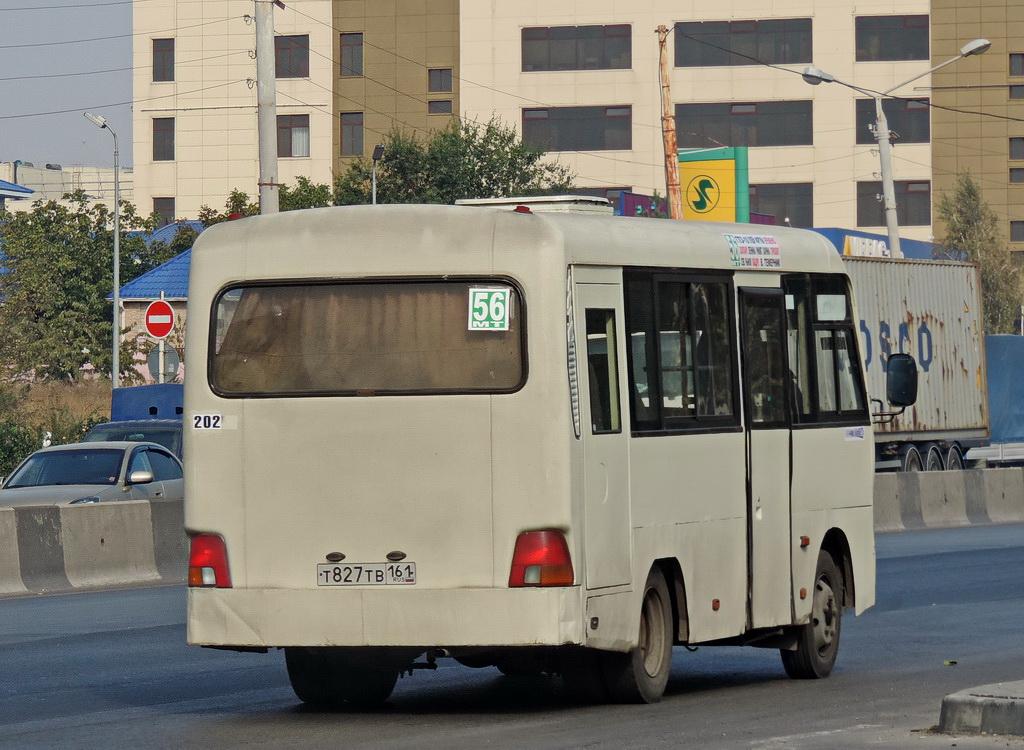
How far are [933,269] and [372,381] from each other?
30222mm

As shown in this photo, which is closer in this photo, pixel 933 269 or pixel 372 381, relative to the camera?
pixel 372 381

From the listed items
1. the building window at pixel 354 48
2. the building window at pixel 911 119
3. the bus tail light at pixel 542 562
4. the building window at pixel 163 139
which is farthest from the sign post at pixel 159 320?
the building window at pixel 163 139

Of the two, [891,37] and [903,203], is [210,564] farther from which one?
[903,203]

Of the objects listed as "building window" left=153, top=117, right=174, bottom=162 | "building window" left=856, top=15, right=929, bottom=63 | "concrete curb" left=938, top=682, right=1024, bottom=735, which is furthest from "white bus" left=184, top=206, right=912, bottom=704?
"building window" left=153, top=117, right=174, bottom=162

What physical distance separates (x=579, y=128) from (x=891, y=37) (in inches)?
610

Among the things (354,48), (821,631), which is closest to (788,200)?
(354,48)

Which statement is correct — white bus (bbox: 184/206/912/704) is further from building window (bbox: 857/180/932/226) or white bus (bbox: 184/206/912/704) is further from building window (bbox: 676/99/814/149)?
building window (bbox: 857/180/932/226)

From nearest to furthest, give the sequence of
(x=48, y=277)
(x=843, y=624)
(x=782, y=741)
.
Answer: (x=782, y=741) < (x=843, y=624) < (x=48, y=277)

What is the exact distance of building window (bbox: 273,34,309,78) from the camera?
323 feet

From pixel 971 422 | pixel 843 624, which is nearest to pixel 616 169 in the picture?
pixel 971 422

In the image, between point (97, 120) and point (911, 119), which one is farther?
point (911, 119)

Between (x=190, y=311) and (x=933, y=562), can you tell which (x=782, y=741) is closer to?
(x=190, y=311)

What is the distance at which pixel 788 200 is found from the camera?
9669 centimetres

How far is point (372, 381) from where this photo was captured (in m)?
9.59
